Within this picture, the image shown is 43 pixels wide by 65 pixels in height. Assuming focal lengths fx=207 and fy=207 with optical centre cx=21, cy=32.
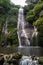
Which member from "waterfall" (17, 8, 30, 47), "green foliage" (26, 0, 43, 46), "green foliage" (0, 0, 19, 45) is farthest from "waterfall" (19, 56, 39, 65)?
"green foliage" (0, 0, 19, 45)

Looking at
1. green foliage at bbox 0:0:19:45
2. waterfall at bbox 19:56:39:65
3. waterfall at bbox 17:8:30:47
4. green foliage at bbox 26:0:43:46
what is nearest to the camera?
waterfall at bbox 19:56:39:65

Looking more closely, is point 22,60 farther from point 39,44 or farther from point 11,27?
point 11,27

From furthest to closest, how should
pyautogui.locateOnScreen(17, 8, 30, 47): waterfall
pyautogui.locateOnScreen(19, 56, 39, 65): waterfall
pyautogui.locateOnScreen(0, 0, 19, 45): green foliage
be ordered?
pyautogui.locateOnScreen(0, 0, 19, 45): green foliage → pyautogui.locateOnScreen(17, 8, 30, 47): waterfall → pyautogui.locateOnScreen(19, 56, 39, 65): waterfall

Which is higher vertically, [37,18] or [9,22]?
[37,18]

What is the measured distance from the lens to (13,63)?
53.3ft

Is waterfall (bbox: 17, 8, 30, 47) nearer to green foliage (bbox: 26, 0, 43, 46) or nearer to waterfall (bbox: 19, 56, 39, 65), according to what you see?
green foliage (bbox: 26, 0, 43, 46)

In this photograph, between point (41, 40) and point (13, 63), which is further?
point (41, 40)

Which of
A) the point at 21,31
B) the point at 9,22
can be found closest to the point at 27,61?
the point at 21,31

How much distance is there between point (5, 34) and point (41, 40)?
8351 mm

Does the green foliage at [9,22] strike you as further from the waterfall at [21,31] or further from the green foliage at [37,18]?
the green foliage at [37,18]

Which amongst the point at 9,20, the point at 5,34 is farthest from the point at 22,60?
the point at 9,20

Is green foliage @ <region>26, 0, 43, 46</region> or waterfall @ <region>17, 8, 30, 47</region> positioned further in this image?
waterfall @ <region>17, 8, 30, 47</region>

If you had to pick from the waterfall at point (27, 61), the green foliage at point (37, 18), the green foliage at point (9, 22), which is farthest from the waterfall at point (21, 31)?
the waterfall at point (27, 61)

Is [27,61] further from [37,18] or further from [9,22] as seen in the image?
[9,22]
